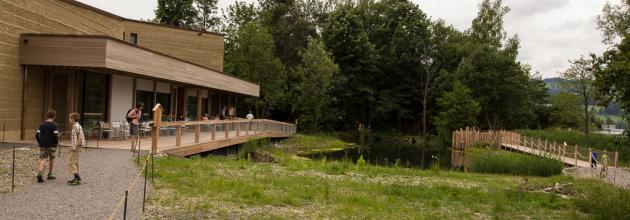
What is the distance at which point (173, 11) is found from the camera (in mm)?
55844

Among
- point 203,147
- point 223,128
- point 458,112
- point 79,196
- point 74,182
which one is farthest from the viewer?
point 458,112

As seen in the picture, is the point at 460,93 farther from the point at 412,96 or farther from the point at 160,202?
the point at 160,202

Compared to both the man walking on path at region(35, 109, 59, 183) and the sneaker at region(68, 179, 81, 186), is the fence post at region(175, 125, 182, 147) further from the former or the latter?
the sneaker at region(68, 179, 81, 186)

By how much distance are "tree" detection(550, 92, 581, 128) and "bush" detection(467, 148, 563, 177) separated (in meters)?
45.1

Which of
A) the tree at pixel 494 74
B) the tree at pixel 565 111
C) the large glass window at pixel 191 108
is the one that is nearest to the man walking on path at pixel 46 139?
the large glass window at pixel 191 108

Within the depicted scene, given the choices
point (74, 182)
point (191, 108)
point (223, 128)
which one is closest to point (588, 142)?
point (223, 128)

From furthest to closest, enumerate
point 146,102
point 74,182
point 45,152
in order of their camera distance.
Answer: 1. point 146,102
2. point 45,152
3. point 74,182

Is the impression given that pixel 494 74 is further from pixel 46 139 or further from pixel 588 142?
pixel 46 139

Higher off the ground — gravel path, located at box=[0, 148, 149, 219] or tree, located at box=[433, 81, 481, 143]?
tree, located at box=[433, 81, 481, 143]

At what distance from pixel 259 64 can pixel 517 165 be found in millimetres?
25624

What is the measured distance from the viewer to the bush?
18.3 meters

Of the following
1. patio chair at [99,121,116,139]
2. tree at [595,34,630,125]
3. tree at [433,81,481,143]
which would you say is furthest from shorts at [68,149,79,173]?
tree at [433,81,481,143]

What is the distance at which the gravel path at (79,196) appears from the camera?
304 inches

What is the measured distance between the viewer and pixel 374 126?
51.7 meters
